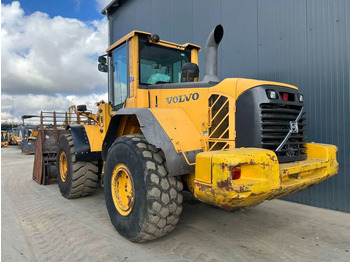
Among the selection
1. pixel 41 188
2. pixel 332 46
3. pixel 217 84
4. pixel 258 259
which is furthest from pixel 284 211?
pixel 41 188

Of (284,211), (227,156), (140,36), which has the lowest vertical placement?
(284,211)

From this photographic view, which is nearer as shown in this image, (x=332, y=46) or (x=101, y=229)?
(x=101, y=229)

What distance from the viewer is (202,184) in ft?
8.52

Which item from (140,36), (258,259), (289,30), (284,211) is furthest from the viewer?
(289,30)

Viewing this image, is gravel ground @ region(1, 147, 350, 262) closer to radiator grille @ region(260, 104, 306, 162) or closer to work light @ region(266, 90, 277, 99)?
radiator grille @ region(260, 104, 306, 162)

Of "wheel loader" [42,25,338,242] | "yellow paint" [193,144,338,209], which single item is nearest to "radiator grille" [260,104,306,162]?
"wheel loader" [42,25,338,242]

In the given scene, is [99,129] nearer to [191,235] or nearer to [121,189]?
[121,189]

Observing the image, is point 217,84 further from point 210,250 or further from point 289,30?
point 289,30

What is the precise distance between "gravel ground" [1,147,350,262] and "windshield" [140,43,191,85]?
227 cm

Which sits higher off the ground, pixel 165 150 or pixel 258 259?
pixel 165 150

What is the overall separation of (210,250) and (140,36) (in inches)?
126

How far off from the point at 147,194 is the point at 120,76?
2355 mm

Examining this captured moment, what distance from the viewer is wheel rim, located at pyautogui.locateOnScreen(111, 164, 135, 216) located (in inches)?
136

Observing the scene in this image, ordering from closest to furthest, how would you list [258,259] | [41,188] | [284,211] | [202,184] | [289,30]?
[202,184] → [258,259] → [284,211] → [289,30] → [41,188]
